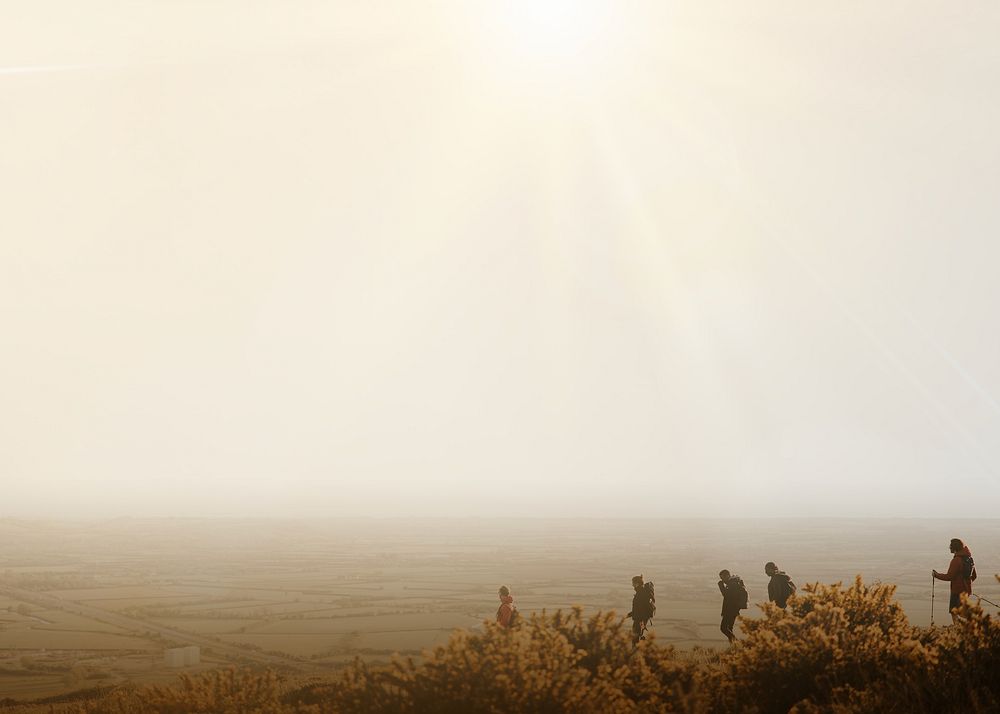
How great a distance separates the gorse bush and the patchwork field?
1770 cm

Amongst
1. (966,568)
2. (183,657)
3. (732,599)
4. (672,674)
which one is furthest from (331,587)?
(672,674)

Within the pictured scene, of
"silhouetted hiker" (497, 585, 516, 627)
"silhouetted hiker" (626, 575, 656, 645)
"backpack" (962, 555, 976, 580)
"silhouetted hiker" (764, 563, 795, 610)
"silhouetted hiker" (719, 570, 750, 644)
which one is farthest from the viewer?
"silhouetted hiker" (626, 575, 656, 645)

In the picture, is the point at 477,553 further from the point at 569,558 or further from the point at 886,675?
the point at 886,675

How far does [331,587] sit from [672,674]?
101195 mm

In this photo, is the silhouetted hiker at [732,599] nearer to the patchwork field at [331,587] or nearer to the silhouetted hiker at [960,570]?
the silhouetted hiker at [960,570]

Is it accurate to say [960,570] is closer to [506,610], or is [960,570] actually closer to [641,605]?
[641,605]

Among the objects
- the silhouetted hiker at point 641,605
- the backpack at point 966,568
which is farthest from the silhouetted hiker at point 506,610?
the backpack at point 966,568

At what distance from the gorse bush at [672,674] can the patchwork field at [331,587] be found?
17698 millimetres

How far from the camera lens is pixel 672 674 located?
504 inches

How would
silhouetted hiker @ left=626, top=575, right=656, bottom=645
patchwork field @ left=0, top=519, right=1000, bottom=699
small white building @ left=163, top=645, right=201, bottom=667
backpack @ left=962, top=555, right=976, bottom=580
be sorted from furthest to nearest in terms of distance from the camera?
patchwork field @ left=0, top=519, right=1000, bottom=699 < small white building @ left=163, top=645, right=201, bottom=667 < silhouetted hiker @ left=626, top=575, right=656, bottom=645 < backpack @ left=962, top=555, right=976, bottom=580

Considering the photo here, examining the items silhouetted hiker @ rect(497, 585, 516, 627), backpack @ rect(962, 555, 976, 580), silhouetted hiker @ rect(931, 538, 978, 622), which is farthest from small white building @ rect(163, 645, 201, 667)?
backpack @ rect(962, 555, 976, 580)

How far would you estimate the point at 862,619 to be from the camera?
14.4 meters

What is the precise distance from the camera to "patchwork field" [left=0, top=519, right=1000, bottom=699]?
6184 cm

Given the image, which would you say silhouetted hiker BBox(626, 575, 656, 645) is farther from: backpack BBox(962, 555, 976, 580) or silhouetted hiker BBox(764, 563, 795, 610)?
backpack BBox(962, 555, 976, 580)
